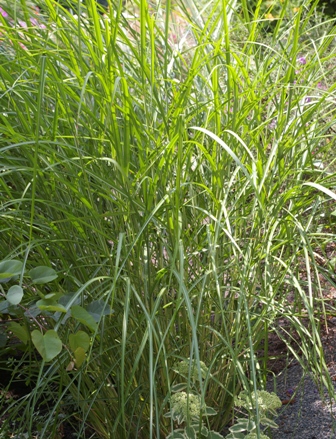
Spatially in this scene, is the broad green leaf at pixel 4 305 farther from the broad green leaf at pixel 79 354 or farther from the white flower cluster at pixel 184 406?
the white flower cluster at pixel 184 406

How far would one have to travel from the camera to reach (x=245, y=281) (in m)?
1.53

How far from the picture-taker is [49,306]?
1249mm

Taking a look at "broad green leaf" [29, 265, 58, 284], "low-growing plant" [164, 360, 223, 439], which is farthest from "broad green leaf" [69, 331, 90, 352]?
"low-growing plant" [164, 360, 223, 439]

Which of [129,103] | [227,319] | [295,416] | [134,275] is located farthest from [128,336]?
[295,416]

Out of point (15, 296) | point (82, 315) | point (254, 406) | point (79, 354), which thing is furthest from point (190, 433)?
point (15, 296)

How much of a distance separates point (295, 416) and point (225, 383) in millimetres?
341

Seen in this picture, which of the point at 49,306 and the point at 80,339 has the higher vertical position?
the point at 49,306

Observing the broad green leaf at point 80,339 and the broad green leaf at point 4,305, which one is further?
the broad green leaf at point 4,305

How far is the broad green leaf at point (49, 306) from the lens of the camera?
1.25 metres

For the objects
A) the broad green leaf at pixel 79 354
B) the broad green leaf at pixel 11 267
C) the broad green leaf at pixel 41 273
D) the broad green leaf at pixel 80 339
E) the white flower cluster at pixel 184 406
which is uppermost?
the broad green leaf at pixel 11 267

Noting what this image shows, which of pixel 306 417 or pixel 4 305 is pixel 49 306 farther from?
pixel 306 417

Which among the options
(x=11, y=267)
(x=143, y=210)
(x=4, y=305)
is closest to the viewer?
(x=11, y=267)

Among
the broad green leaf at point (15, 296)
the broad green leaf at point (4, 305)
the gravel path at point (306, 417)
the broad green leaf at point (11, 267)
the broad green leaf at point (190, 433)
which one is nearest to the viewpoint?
the broad green leaf at point (15, 296)

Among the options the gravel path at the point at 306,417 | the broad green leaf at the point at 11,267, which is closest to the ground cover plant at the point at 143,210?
the broad green leaf at the point at 11,267
